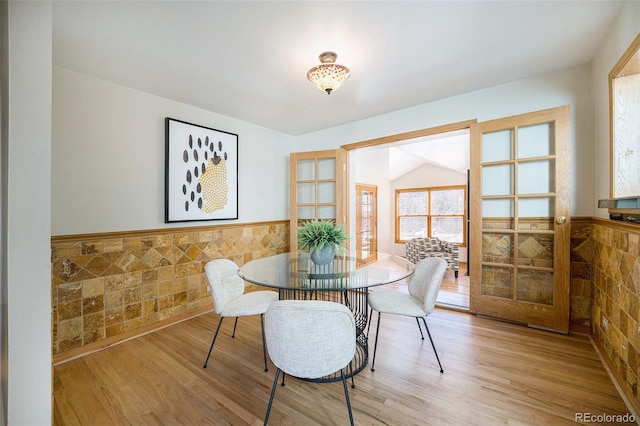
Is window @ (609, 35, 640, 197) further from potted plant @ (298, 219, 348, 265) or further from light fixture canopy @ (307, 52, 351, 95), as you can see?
potted plant @ (298, 219, 348, 265)

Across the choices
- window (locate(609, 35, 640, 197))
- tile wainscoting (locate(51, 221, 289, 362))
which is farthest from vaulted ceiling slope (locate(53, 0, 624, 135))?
tile wainscoting (locate(51, 221, 289, 362))

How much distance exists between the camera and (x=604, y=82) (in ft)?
6.95

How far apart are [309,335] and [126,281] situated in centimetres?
225

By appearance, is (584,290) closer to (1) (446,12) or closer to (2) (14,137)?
(1) (446,12)

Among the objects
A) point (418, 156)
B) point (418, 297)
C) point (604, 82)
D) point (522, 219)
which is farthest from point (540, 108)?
point (418, 156)

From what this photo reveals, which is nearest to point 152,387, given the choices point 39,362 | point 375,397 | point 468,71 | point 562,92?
point 39,362

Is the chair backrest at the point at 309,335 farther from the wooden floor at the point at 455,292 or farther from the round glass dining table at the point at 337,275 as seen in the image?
the wooden floor at the point at 455,292

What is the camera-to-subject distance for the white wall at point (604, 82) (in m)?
1.65

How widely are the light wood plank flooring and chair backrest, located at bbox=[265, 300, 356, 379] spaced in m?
0.47

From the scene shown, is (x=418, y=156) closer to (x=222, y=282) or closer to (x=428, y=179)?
(x=428, y=179)

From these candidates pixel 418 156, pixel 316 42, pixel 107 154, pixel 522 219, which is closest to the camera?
pixel 316 42

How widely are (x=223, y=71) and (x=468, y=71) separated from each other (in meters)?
2.17

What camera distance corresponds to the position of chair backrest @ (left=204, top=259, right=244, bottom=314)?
210 centimetres

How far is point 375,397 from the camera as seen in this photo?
1727 mm
